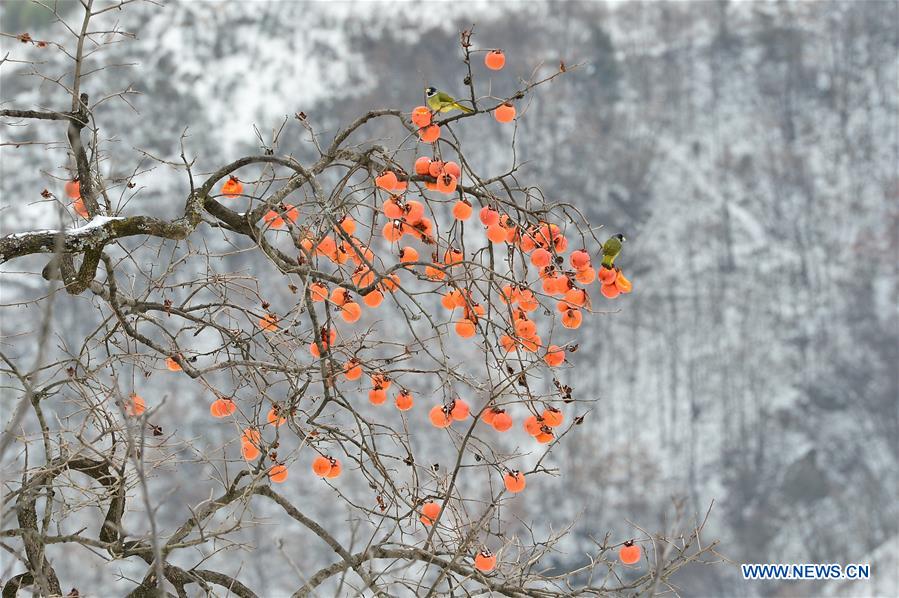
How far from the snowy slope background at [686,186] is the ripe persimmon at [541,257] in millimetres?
18499

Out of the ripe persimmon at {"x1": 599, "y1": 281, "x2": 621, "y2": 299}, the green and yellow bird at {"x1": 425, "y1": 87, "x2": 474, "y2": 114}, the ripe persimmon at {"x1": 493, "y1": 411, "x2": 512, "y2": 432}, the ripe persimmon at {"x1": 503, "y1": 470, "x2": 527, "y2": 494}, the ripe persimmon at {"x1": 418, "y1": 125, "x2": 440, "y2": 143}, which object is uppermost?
the green and yellow bird at {"x1": 425, "y1": 87, "x2": 474, "y2": 114}

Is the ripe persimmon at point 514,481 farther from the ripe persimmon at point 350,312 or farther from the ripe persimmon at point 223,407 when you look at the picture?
the ripe persimmon at point 223,407

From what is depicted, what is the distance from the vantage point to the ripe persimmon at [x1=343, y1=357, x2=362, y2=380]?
214 centimetres

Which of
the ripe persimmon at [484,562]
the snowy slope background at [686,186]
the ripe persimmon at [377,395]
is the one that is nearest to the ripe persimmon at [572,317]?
the ripe persimmon at [377,395]

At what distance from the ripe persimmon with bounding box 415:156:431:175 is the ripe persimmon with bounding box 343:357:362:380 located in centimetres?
49

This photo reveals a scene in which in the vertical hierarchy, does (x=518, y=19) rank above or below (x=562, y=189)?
above

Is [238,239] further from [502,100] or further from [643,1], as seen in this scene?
[502,100]

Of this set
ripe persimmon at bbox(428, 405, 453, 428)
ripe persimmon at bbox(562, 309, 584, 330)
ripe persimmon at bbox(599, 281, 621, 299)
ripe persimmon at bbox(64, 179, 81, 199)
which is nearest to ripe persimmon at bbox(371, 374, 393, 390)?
ripe persimmon at bbox(428, 405, 453, 428)

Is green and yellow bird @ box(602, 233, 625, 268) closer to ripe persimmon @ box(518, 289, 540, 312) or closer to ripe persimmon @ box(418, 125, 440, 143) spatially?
ripe persimmon @ box(518, 289, 540, 312)

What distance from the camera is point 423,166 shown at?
2316 mm

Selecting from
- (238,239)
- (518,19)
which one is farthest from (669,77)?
(238,239)

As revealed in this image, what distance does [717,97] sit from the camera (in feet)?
87.8

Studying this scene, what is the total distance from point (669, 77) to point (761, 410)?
9715 millimetres

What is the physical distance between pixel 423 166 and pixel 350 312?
403 mm
